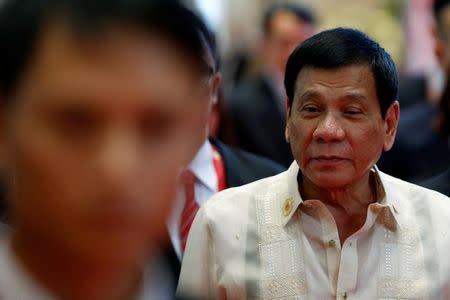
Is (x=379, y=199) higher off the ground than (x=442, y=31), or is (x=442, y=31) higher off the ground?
(x=379, y=199)

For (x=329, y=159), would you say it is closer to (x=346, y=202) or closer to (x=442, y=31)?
(x=346, y=202)

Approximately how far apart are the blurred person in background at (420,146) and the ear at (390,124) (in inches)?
58.2

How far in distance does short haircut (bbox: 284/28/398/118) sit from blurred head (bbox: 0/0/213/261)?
189cm

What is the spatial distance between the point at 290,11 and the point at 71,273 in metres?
6.54

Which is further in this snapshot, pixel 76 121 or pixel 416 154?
pixel 416 154

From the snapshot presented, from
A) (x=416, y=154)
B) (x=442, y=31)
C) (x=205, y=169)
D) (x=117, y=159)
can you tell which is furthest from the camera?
(x=442, y=31)

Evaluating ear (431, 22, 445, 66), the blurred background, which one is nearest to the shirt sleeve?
ear (431, 22, 445, 66)

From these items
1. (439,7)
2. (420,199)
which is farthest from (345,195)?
(439,7)

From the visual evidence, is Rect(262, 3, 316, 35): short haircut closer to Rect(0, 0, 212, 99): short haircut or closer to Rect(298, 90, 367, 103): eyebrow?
Rect(298, 90, 367, 103): eyebrow

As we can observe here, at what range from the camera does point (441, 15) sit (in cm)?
615

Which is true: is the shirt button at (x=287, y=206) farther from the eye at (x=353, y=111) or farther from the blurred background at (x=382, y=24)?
the blurred background at (x=382, y=24)

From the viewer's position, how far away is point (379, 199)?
10.5 ft

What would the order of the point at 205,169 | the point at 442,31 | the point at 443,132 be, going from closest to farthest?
1. the point at 205,169
2. the point at 443,132
3. the point at 442,31

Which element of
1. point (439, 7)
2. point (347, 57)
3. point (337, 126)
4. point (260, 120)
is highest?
point (347, 57)
